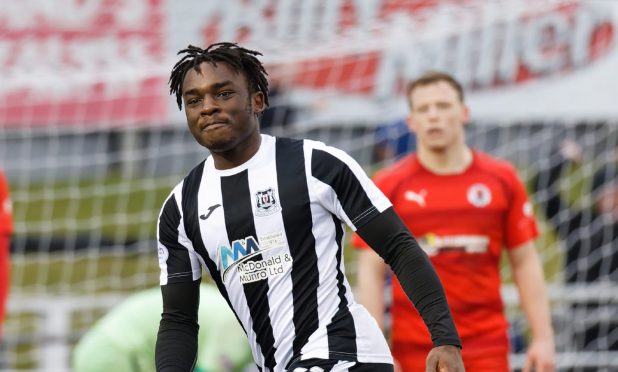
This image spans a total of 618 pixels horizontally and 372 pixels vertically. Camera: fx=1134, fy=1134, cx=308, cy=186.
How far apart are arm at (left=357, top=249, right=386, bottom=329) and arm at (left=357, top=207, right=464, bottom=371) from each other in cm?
163

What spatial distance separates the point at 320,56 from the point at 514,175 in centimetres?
334

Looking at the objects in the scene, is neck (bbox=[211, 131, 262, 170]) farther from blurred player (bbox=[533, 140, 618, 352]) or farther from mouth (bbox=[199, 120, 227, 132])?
blurred player (bbox=[533, 140, 618, 352])

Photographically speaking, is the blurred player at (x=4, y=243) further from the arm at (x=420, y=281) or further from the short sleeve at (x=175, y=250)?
the arm at (x=420, y=281)

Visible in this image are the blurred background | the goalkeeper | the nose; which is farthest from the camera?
the blurred background

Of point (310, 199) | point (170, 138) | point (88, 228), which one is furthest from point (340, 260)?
point (88, 228)

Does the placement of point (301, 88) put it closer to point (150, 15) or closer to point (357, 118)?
point (357, 118)

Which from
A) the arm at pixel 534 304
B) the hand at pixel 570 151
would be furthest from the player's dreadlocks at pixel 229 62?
the hand at pixel 570 151

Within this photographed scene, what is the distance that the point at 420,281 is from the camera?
302 centimetres

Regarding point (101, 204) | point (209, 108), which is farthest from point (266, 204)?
point (101, 204)

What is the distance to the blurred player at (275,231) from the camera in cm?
308

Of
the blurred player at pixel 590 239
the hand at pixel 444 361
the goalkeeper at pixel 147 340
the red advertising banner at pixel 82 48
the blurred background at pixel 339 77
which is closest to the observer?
the hand at pixel 444 361

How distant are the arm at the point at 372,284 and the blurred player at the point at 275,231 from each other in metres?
1.52

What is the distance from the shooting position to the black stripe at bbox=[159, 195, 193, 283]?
3275 millimetres

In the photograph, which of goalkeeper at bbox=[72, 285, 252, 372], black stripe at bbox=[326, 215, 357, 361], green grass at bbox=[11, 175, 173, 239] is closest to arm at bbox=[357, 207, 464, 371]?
black stripe at bbox=[326, 215, 357, 361]
